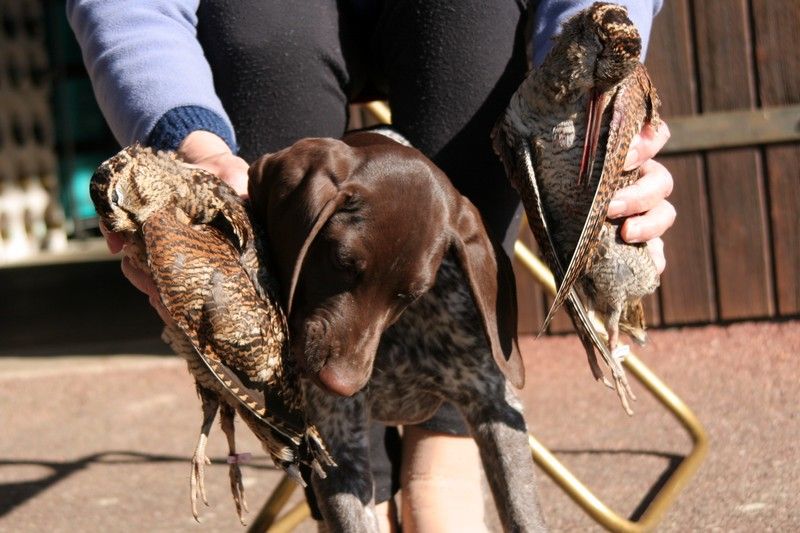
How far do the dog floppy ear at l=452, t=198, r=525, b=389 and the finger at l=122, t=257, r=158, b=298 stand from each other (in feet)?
1.73

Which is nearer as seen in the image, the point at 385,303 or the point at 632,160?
the point at 385,303

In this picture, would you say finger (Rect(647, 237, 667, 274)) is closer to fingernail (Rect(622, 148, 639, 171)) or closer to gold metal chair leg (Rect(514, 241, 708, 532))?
fingernail (Rect(622, 148, 639, 171))

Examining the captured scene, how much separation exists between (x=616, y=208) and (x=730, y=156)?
3682mm

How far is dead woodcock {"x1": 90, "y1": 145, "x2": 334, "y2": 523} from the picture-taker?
1935 millimetres

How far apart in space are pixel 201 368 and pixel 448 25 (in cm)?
94

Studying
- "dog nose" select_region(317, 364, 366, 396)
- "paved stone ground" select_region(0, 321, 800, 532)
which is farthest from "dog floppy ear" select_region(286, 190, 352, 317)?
"paved stone ground" select_region(0, 321, 800, 532)

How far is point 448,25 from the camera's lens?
8.16 ft

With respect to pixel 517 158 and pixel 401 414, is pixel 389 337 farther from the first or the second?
pixel 517 158

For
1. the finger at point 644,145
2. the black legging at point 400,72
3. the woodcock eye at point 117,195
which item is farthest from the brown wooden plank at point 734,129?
the woodcock eye at point 117,195

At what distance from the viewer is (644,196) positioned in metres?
2.18

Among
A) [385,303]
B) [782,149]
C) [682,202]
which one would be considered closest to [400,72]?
[385,303]

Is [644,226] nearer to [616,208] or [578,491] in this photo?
[616,208]

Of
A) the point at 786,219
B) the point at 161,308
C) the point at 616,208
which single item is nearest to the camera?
the point at 161,308

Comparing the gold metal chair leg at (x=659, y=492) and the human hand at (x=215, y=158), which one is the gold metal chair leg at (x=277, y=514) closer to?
the gold metal chair leg at (x=659, y=492)
